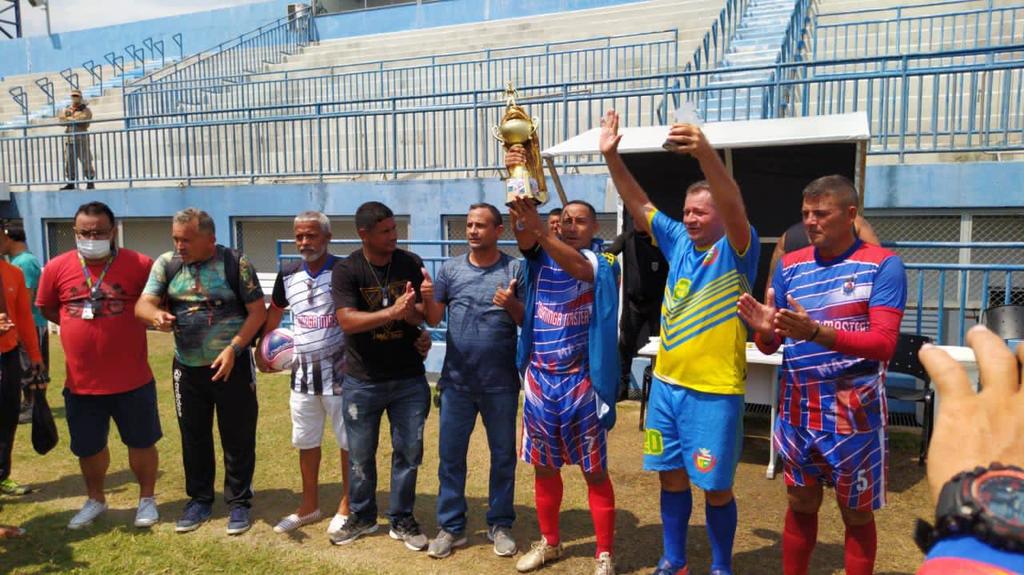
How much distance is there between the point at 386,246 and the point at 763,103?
6232 mm

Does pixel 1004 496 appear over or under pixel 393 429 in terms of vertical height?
over

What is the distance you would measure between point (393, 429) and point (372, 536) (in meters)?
0.67

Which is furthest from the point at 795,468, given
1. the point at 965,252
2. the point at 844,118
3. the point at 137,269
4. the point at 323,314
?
the point at 965,252

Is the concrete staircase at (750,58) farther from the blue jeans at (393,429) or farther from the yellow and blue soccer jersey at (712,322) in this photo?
the blue jeans at (393,429)

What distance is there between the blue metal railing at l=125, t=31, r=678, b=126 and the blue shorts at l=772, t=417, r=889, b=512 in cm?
1167

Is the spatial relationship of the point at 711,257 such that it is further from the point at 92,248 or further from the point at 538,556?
the point at 92,248

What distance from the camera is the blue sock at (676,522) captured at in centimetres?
351

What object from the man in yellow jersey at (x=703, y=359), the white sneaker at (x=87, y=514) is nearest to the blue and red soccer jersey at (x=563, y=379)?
the man in yellow jersey at (x=703, y=359)

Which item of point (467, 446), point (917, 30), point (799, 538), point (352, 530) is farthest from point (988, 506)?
point (917, 30)

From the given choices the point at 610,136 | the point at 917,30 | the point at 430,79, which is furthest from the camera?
the point at 430,79

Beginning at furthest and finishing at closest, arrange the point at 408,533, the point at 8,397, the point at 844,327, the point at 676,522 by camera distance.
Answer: the point at 8,397, the point at 408,533, the point at 676,522, the point at 844,327

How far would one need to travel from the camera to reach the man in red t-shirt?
176 inches

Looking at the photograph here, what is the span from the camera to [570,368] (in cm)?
375

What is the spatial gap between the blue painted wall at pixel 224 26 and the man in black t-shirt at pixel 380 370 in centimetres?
1653
